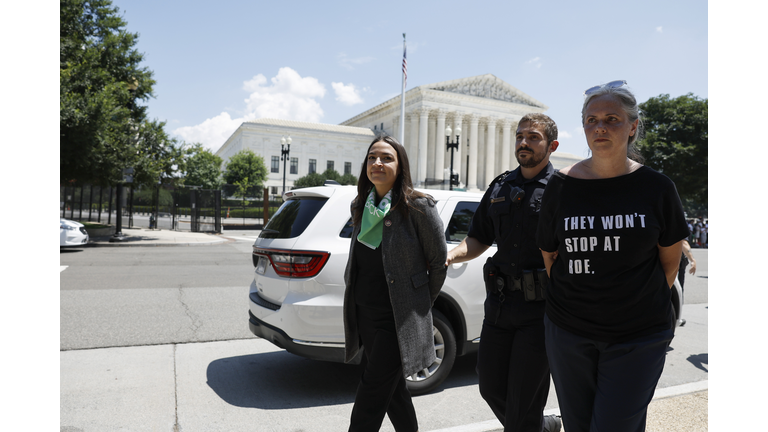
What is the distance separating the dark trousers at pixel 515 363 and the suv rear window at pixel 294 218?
198 centimetres

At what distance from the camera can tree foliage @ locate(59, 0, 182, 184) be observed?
1838cm

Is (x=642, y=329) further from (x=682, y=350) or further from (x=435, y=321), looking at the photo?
(x=682, y=350)

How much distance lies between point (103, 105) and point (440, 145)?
210 feet

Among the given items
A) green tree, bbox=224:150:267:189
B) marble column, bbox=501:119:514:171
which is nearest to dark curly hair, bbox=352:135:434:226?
green tree, bbox=224:150:267:189

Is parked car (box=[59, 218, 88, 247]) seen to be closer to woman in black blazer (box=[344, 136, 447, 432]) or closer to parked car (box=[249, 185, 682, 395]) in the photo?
parked car (box=[249, 185, 682, 395])

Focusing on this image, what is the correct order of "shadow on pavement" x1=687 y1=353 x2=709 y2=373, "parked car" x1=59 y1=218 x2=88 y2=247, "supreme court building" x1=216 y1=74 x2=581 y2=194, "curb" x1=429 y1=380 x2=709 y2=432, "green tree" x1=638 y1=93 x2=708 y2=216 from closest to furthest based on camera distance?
"curb" x1=429 y1=380 x2=709 y2=432 < "shadow on pavement" x1=687 y1=353 x2=709 y2=373 < "parked car" x1=59 y1=218 x2=88 y2=247 < "green tree" x1=638 y1=93 x2=708 y2=216 < "supreme court building" x1=216 y1=74 x2=581 y2=194

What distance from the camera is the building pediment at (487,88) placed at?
78438 mm

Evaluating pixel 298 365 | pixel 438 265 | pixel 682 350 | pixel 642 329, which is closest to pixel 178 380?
pixel 298 365

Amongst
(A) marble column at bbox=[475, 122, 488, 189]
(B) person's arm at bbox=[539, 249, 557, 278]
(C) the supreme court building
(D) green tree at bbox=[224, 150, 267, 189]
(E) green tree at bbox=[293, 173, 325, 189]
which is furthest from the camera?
(A) marble column at bbox=[475, 122, 488, 189]

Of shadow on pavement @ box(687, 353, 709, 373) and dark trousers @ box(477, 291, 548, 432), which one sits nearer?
dark trousers @ box(477, 291, 548, 432)

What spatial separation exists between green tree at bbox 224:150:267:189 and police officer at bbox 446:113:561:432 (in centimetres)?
7307

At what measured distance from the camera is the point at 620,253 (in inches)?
80.8

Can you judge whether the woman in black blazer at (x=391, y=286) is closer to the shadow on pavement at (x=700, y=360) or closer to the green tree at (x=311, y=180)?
the shadow on pavement at (x=700, y=360)

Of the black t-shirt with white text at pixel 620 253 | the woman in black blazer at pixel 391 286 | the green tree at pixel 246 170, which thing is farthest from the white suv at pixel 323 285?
the green tree at pixel 246 170
